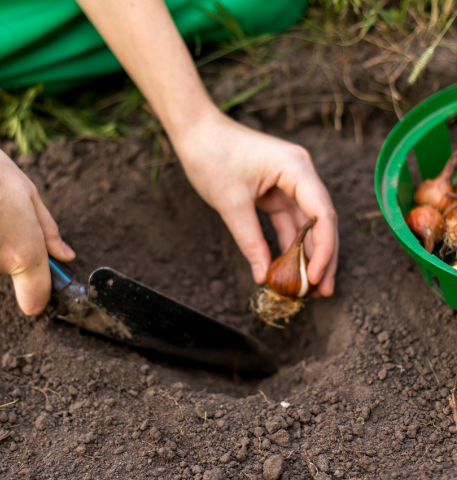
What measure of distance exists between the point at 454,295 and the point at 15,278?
1140mm

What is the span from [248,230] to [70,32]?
1108 millimetres

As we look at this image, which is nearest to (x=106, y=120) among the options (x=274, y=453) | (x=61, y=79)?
(x=61, y=79)

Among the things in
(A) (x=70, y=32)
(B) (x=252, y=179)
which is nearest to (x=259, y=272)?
(B) (x=252, y=179)

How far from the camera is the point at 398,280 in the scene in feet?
4.58

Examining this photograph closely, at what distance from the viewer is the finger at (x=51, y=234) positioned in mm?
1172

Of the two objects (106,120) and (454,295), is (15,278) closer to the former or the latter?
(106,120)

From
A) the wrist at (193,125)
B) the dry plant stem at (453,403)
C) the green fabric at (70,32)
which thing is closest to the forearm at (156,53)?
the wrist at (193,125)

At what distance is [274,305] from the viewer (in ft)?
4.78

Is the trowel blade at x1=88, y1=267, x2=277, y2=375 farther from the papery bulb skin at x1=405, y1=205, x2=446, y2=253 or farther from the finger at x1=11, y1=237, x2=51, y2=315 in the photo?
the papery bulb skin at x1=405, y1=205, x2=446, y2=253

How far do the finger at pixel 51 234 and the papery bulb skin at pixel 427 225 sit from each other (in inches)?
40.5

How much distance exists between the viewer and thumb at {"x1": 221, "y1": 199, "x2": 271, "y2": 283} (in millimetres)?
1354

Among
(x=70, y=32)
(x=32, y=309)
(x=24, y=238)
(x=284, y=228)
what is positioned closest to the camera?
(x=24, y=238)

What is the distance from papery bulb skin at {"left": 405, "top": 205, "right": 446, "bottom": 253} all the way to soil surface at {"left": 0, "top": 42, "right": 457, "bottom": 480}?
0.21 metres

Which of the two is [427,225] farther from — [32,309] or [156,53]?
[32,309]
